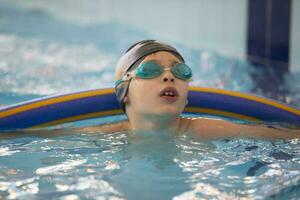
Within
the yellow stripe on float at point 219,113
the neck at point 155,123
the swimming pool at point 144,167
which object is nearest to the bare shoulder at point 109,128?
the swimming pool at point 144,167

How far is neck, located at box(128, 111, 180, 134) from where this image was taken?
341 centimetres

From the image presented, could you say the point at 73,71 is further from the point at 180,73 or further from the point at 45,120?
the point at 180,73

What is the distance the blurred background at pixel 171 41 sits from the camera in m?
6.75

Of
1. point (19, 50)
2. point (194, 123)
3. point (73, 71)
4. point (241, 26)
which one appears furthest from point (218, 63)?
point (194, 123)

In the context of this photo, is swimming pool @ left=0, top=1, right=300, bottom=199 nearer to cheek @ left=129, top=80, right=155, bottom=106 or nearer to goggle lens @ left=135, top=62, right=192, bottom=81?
cheek @ left=129, top=80, right=155, bottom=106

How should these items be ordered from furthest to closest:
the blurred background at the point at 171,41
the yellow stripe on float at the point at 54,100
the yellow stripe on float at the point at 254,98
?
the blurred background at the point at 171,41
the yellow stripe on float at the point at 254,98
the yellow stripe on float at the point at 54,100

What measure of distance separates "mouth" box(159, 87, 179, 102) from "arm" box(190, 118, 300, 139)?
38 cm

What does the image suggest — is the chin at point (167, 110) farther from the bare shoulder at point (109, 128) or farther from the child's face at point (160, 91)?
the bare shoulder at point (109, 128)

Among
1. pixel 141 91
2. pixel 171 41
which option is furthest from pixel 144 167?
pixel 171 41

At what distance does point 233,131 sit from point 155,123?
0.56m

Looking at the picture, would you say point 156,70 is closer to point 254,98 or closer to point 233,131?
point 233,131

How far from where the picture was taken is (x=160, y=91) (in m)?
3.32

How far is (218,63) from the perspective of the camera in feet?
28.0

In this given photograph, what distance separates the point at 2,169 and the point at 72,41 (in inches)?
310
